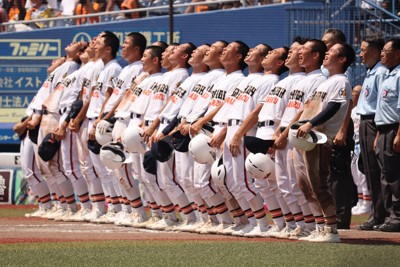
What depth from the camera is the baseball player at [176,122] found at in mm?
14422

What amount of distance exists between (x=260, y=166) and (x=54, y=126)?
5354 millimetres

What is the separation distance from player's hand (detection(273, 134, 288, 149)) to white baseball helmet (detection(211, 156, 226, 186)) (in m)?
1.06

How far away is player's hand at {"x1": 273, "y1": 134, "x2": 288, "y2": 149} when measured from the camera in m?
12.4

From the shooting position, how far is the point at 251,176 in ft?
43.0

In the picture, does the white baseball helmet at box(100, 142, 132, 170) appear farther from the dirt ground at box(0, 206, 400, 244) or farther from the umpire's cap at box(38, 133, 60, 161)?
the umpire's cap at box(38, 133, 60, 161)

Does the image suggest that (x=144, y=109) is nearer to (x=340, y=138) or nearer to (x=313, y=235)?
(x=340, y=138)

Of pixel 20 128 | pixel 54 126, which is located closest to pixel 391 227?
pixel 54 126

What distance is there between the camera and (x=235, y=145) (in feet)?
43.3

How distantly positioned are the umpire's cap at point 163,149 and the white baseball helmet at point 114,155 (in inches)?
35.6

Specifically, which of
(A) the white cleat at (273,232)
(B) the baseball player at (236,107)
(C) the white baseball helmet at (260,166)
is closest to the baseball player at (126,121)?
(B) the baseball player at (236,107)

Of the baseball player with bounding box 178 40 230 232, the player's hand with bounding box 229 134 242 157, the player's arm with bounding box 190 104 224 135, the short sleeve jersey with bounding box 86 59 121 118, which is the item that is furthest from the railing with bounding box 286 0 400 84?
the player's hand with bounding box 229 134 242 157

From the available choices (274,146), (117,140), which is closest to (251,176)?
(274,146)

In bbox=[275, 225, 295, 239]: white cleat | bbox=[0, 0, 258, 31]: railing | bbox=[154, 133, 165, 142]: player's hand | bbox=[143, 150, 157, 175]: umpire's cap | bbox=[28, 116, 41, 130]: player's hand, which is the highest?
bbox=[0, 0, 258, 31]: railing

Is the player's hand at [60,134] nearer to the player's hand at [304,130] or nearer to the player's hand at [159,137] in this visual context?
the player's hand at [159,137]
